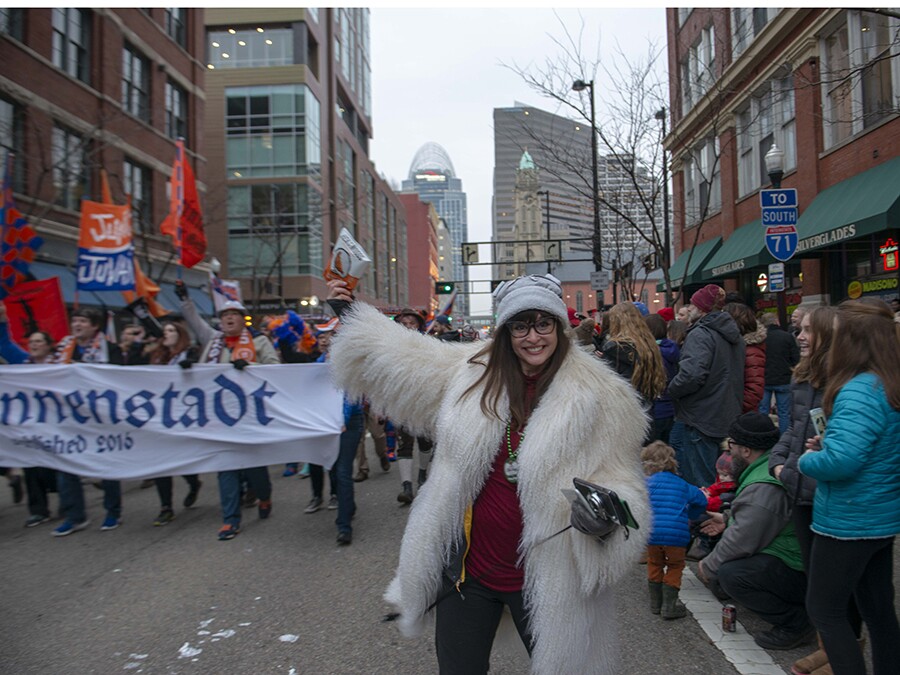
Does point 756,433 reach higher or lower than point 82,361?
lower

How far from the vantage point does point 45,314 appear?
955cm

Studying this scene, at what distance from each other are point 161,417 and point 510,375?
521 cm

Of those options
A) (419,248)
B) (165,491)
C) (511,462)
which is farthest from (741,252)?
(419,248)

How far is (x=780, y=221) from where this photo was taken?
9.25 meters

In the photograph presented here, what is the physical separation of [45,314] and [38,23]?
1241cm

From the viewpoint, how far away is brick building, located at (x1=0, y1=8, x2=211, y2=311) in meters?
16.2

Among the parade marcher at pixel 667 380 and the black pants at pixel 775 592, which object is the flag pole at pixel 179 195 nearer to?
the parade marcher at pixel 667 380

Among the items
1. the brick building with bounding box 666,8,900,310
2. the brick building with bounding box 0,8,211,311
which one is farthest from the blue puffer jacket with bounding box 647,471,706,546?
the brick building with bounding box 0,8,211,311

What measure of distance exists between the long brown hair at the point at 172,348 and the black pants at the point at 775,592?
592cm

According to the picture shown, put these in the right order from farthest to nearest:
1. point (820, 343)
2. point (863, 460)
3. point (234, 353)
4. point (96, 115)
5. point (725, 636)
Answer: point (96, 115) → point (234, 353) → point (725, 636) → point (820, 343) → point (863, 460)

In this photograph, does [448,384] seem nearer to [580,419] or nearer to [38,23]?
[580,419]

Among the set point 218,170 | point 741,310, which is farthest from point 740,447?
point 218,170

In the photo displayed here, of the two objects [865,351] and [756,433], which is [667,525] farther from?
[865,351]

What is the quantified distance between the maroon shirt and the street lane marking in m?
1.84
